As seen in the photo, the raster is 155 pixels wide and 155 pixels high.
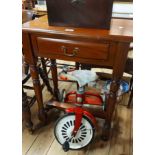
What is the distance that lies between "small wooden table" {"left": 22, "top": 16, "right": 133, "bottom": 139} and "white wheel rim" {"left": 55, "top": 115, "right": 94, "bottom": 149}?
0.91 feet

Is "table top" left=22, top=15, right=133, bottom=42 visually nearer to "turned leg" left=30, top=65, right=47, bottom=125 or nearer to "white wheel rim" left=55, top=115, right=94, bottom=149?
"turned leg" left=30, top=65, right=47, bottom=125

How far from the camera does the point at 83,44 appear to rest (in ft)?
2.78

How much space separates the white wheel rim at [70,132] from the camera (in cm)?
108

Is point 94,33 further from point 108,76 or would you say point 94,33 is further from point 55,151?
point 55,151

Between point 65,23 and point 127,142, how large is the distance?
3.05ft

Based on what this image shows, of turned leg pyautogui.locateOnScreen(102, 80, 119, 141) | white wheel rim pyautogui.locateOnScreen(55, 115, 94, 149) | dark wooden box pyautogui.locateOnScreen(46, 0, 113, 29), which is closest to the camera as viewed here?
dark wooden box pyautogui.locateOnScreen(46, 0, 113, 29)

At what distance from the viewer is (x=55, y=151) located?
3.81 ft

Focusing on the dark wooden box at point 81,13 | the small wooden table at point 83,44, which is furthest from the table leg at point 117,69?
the dark wooden box at point 81,13

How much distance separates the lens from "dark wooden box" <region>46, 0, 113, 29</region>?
78cm

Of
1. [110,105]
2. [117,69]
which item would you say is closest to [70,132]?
[110,105]

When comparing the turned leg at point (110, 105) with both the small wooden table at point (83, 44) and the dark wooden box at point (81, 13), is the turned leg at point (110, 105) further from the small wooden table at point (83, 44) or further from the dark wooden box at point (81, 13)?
the dark wooden box at point (81, 13)

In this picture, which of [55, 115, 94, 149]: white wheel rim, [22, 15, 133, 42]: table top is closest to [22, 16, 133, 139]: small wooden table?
[22, 15, 133, 42]: table top
